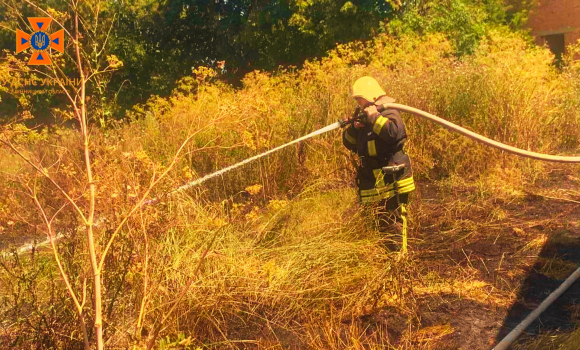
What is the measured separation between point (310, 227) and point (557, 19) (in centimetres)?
1576

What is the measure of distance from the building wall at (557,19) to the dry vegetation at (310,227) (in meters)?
10.4

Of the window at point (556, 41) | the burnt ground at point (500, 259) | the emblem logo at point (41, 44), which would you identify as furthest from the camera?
the window at point (556, 41)

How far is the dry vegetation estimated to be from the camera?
3059mm

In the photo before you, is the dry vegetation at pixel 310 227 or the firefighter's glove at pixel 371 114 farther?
the firefighter's glove at pixel 371 114

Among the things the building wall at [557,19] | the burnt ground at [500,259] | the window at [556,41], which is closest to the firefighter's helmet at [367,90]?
the burnt ground at [500,259]

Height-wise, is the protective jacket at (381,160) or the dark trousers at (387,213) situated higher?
the protective jacket at (381,160)

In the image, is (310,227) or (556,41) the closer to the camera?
(310,227)

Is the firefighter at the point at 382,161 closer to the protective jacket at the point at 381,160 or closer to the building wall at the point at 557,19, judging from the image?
the protective jacket at the point at 381,160

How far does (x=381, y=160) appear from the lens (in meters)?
4.45

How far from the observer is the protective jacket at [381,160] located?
172 inches

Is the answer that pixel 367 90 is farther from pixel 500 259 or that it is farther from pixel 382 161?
pixel 500 259

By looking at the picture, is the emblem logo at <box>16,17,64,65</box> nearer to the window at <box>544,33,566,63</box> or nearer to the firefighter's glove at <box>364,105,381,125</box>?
the firefighter's glove at <box>364,105,381,125</box>

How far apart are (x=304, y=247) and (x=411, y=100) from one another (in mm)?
3686

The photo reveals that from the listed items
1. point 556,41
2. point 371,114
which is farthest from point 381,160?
point 556,41
